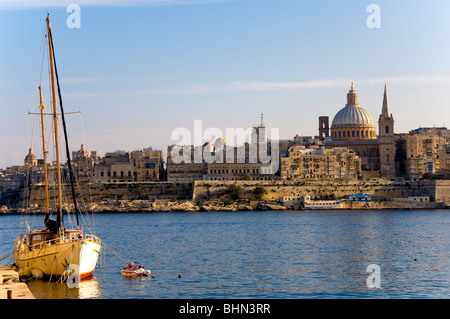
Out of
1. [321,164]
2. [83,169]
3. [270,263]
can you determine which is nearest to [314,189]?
[321,164]

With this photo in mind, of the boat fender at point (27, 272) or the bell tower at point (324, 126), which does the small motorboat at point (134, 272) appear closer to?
the boat fender at point (27, 272)

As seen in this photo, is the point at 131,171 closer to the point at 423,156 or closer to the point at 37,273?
the point at 423,156

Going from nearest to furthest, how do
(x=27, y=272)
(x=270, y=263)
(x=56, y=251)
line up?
(x=56, y=251) → (x=27, y=272) → (x=270, y=263)

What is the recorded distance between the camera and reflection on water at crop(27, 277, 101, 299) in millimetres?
14094

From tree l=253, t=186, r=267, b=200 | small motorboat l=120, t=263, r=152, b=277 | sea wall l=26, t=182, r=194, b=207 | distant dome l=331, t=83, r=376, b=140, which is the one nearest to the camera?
small motorboat l=120, t=263, r=152, b=277

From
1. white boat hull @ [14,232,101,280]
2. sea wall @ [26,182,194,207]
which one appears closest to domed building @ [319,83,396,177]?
sea wall @ [26,182,194,207]

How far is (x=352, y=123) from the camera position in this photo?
80.4 m

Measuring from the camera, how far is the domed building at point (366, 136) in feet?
242

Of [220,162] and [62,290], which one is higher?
[220,162]

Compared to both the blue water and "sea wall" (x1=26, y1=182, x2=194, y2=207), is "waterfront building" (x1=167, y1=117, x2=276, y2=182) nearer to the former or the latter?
"sea wall" (x1=26, y1=182, x2=194, y2=207)

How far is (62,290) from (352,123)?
225 feet

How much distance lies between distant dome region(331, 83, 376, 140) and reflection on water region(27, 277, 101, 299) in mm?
66538
